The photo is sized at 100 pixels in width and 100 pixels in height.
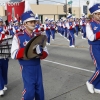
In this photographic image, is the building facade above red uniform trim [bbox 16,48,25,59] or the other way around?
above

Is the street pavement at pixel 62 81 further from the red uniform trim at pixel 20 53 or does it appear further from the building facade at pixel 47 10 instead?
the building facade at pixel 47 10

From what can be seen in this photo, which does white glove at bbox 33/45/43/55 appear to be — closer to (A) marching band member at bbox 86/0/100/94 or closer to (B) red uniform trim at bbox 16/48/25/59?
(B) red uniform trim at bbox 16/48/25/59

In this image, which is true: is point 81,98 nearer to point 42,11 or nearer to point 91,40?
point 91,40

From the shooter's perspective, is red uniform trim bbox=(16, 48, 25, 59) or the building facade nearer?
red uniform trim bbox=(16, 48, 25, 59)

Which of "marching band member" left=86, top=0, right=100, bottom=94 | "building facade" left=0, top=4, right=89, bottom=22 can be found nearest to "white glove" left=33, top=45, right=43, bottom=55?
"marching band member" left=86, top=0, right=100, bottom=94

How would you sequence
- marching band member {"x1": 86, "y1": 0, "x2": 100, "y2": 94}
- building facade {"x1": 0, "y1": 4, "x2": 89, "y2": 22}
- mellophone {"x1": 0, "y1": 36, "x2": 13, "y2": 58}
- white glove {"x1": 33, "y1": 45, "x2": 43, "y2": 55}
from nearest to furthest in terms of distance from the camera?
white glove {"x1": 33, "y1": 45, "x2": 43, "y2": 55} → marching band member {"x1": 86, "y1": 0, "x2": 100, "y2": 94} → mellophone {"x1": 0, "y1": 36, "x2": 13, "y2": 58} → building facade {"x1": 0, "y1": 4, "x2": 89, "y2": 22}

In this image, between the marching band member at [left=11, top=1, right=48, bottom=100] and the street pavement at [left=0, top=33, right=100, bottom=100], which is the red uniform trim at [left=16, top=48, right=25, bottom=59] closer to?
the marching band member at [left=11, top=1, right=48, bottom=100]

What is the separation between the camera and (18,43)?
4.01 metres

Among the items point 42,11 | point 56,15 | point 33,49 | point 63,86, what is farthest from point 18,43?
point 56,15

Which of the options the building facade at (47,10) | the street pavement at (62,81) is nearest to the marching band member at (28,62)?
the street pavement at (62,81)

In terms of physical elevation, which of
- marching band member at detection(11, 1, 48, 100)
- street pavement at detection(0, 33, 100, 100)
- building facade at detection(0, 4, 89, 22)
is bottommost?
street pavement at detection(0, 33, 100, 100)

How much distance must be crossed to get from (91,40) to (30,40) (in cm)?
179

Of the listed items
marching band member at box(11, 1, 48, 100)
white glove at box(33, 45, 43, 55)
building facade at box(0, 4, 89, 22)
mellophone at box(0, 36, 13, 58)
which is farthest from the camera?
building facade at box(0, 4, 89, 22)

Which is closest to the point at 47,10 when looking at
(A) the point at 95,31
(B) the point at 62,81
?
(B) the point at 62,81
